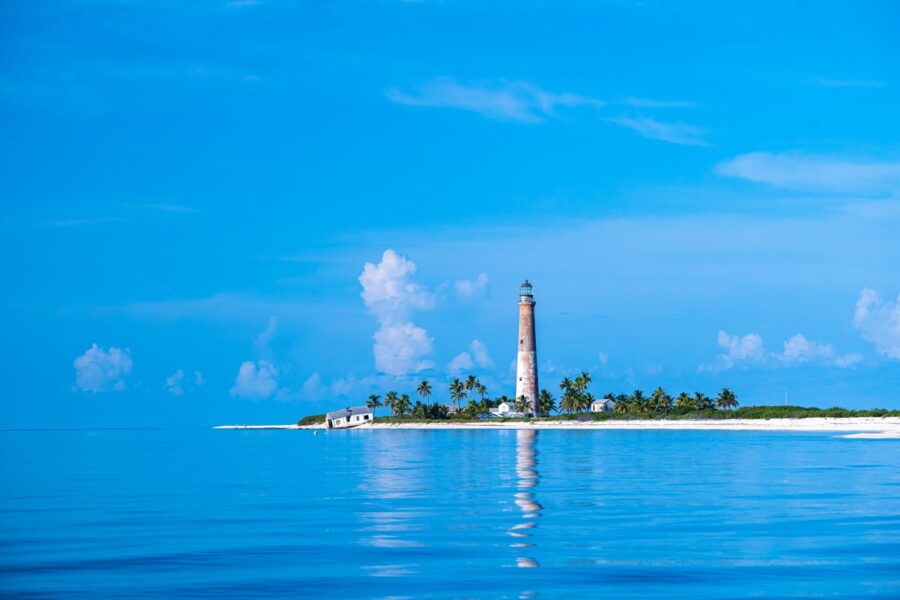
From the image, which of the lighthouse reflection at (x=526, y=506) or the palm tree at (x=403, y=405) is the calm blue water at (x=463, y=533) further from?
the palm tree at (x=403, y=405)

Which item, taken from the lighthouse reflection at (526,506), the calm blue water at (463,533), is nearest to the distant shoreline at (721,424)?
the lighthouse reflection at (526,506)

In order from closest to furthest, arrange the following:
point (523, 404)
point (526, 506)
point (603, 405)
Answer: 1. point (526, 506)
2. point (523, 404)
3. point (603, 405)

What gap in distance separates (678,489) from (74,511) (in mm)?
23331

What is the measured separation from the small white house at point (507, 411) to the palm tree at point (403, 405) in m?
22.5

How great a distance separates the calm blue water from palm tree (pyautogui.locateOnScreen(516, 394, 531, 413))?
101988 millimetres

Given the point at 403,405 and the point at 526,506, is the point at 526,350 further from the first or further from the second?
the point at 526,506

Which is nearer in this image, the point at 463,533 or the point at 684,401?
the point at 463,533

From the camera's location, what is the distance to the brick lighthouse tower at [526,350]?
15200 centimetres

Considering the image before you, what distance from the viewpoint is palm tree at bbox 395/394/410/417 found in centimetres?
19438

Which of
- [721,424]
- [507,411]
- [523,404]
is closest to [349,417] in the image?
[507,411]

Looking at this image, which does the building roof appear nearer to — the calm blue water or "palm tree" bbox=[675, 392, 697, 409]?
"palm tree" bbox=[675, 392, 697, 409]

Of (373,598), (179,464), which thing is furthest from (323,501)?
(179,464)

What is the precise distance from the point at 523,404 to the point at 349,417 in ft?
147

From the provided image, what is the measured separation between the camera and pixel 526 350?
504 ft
